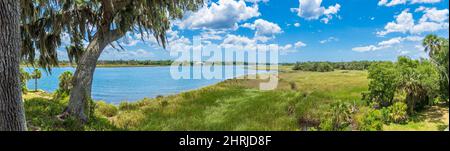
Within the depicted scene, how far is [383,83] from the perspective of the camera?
94.4ft

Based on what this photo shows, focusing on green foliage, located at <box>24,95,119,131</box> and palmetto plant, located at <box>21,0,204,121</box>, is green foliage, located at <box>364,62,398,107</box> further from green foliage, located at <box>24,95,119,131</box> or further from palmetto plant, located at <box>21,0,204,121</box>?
green foliage, located at <box>24,95,119,131</box>

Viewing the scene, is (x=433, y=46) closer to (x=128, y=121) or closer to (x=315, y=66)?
(x=128, y=121)

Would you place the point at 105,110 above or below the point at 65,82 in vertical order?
below

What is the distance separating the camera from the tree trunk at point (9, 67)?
12.5ft

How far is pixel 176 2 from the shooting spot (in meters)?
9.27

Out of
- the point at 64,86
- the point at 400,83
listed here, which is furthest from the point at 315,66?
the point at 64,86

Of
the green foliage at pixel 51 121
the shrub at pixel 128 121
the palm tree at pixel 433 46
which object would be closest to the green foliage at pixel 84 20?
the green foliage at pixel 51 121

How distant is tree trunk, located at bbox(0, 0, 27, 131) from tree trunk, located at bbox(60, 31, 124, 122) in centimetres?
493

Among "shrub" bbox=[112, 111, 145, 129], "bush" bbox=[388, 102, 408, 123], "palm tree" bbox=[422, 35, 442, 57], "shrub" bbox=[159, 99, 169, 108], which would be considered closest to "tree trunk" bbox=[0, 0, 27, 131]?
"palm tree" bbox=[422, 35, 442, 57]

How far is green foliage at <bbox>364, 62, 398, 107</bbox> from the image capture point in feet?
92.5

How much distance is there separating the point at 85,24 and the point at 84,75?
151 centimetres
